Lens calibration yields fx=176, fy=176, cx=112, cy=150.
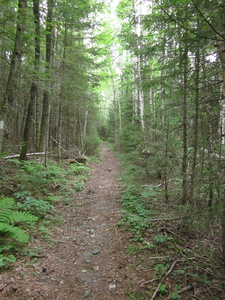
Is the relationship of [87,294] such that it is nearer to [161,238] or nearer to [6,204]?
[161,238]

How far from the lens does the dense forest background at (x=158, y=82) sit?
3.34m

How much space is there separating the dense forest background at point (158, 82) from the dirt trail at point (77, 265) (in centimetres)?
181

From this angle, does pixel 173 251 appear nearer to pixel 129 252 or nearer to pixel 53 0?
pixel 129 252

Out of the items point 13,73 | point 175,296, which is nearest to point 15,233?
point 175,296

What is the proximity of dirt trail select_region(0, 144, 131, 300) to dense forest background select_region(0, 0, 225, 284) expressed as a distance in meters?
1.81

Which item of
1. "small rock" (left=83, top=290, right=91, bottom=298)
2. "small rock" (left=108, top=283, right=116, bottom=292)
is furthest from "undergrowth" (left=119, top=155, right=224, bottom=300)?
"small rock" (left=83, top=290, right=91, bottom=298)

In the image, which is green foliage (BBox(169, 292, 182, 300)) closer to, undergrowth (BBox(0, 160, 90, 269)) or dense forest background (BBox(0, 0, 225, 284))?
dense forest background (BBox(0, 0, 225, 284))

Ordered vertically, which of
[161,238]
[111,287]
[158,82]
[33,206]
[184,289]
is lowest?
[111,287]

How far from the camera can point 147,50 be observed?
18.2 feet

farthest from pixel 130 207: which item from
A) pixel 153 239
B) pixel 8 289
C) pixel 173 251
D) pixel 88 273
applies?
pixel 8 289

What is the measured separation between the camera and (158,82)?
5199 mm

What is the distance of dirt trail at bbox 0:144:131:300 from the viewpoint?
9.26 feet

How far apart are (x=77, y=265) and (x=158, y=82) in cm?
505

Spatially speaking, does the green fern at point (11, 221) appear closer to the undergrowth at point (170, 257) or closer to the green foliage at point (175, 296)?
the undergrowth at point (170, 257)
